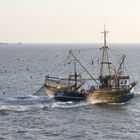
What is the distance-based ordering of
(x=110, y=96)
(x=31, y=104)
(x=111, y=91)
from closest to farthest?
A: 1. (x=31, y=104)
2. (x=111, y=91)
3. (x=110, y=96)

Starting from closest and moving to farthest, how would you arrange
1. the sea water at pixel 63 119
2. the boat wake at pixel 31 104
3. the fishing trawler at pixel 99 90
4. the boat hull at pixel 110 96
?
the sea water at pixel 63 119 → the boat wake at pixel 31 104 → the boat hull at pixel 110 96 → the fishing trawler at pixel 99 90

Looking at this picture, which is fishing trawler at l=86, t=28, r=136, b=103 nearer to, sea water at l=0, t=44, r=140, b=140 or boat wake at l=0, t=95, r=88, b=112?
sea water at l=0, t=44, r=140, b=140

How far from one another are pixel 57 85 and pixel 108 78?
8758 mm

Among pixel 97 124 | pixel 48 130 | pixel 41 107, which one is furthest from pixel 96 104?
pixel 48 130

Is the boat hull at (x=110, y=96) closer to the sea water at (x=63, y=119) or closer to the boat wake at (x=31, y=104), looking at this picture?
the sea water at (x=63, y=119)

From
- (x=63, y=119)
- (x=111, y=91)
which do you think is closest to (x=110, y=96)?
(x=111, y=91)

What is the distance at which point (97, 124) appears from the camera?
62.9 metres

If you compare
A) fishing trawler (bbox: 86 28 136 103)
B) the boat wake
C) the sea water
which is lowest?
the sea water

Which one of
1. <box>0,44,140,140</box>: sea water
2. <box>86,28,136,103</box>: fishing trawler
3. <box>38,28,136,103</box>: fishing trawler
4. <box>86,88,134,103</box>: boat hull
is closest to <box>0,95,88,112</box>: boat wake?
<box>0,44,140,140</box>: sea water

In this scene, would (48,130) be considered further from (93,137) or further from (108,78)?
(108,78)

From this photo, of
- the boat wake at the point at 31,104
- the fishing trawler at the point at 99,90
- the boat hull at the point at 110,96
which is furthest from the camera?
the fishing trawler at the point at 99,90

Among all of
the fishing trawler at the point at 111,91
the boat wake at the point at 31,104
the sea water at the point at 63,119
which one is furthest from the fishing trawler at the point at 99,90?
the boat wake at the point at 31,104

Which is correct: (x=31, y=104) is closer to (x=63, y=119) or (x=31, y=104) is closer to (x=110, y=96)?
(x=63, y=119)

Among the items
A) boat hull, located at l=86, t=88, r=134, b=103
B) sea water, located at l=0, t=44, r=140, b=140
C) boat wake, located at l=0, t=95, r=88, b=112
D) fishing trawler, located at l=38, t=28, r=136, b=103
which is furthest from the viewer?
fishing trawler, located at l=38, t=28, r=136, b=103
